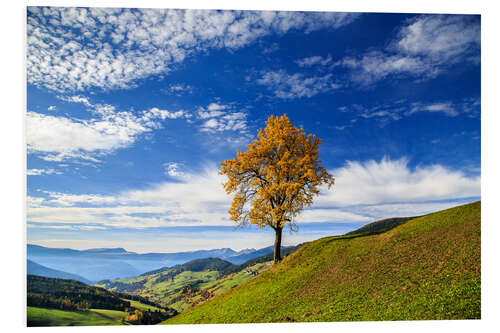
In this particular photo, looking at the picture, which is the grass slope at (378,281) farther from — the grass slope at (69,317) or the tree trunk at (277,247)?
the grass slope at (69,317)

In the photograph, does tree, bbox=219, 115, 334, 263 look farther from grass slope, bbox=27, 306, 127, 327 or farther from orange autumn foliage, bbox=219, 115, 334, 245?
grass slope, bbox=27, 306, 127, 327

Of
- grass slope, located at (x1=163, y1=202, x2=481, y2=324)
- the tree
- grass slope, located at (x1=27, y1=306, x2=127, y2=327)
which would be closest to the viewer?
grass slope, located at (x1=163, y1=202, x2=481, y2=324)

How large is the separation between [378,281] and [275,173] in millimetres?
7871

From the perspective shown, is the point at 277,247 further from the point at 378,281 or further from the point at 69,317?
the point at 69,317

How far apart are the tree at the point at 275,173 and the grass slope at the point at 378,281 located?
319 centimetres

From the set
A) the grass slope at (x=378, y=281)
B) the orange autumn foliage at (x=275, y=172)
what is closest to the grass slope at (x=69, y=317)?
the grass slope at (x=378, y=281)

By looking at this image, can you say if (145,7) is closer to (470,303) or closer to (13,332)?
(13,332)

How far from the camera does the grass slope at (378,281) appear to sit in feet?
30.8

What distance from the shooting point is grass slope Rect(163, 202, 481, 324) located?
9.38 m

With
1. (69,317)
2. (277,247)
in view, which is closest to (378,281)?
(277,247)

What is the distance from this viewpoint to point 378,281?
11.1m

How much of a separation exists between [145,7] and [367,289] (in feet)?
53.8

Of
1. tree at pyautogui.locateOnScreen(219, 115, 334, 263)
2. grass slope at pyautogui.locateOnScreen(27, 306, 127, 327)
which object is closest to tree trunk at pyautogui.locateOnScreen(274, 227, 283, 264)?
tree at pyautogui.locateOnScreen(219, 115, 334, 263)

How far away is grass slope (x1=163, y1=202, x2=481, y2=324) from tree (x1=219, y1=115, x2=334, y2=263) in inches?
126
